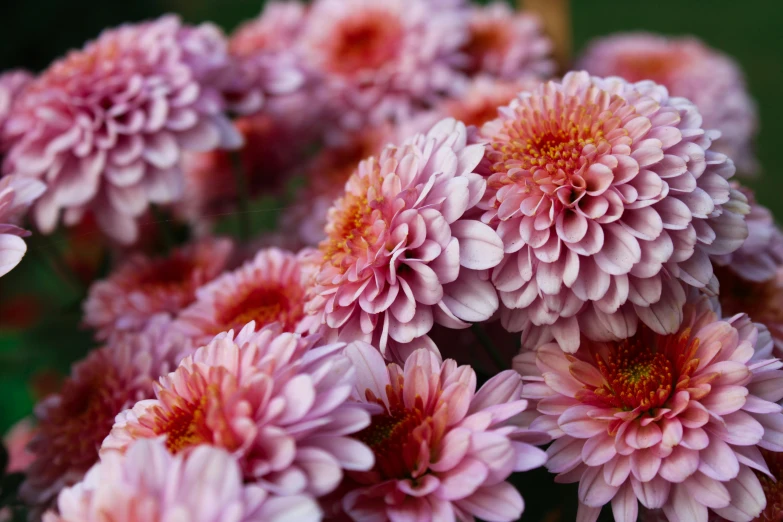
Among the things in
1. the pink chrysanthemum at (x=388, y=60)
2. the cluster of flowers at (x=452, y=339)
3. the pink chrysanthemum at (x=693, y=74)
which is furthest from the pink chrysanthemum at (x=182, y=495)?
the pink chrysanthemum at (x=693, y=74)

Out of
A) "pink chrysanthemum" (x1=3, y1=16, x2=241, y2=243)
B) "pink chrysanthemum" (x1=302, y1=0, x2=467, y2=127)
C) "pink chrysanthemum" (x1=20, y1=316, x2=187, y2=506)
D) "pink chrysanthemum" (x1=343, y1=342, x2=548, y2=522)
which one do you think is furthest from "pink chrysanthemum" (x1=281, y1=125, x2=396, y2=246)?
"pink chrysanthemum" (x1=343, y1=342, x2=548, y2=522)

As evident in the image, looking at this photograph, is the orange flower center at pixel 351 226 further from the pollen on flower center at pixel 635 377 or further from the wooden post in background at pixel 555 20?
the wooden post in background at pixel 555 20

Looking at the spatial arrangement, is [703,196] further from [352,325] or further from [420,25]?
[420,25]

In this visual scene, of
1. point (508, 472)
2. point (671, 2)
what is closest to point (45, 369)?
point (508, 472)

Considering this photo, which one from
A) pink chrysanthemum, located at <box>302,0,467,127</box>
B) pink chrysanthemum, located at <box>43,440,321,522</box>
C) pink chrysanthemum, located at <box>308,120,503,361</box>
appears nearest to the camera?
pink chrysanthemum, located at <box>43,440,321,522</box>

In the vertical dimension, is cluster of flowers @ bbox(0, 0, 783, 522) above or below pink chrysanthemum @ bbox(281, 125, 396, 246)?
above

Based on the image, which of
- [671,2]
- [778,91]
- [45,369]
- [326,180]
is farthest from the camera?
[671,2]

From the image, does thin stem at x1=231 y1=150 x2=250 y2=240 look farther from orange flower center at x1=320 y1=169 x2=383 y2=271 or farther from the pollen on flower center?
the pollen on flower center

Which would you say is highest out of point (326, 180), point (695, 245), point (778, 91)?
point (695, 245)
